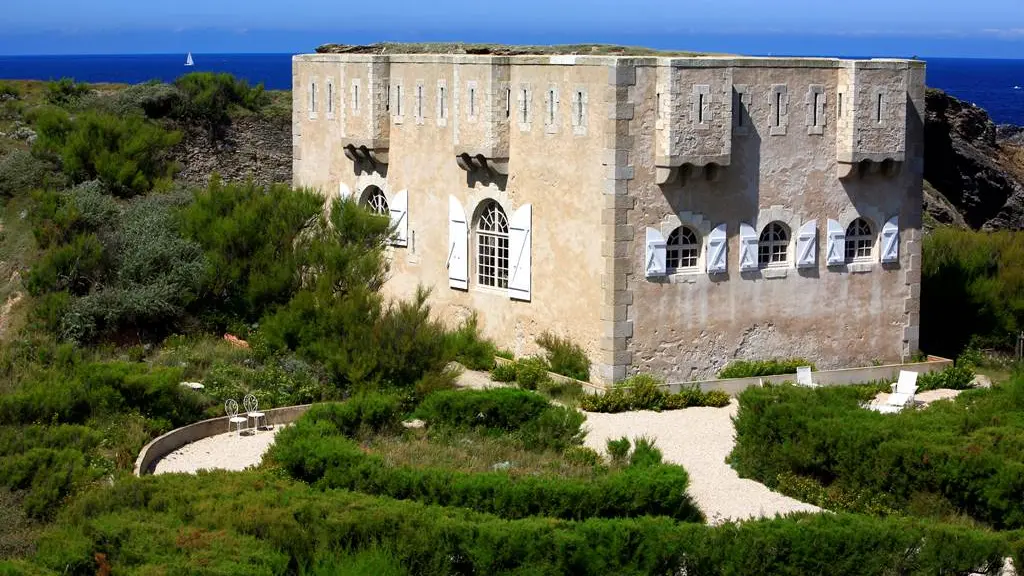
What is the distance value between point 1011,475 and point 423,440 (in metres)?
6.74

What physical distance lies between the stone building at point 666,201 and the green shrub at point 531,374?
2.19ft

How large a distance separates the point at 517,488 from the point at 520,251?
847 centimetres

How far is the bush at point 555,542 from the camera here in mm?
12781

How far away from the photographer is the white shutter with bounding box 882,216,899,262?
2306 cm

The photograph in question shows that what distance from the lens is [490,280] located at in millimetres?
23344

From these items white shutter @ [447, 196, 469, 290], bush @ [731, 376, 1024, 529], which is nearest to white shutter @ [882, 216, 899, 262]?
bush @ [731, 376, 1024, 529]

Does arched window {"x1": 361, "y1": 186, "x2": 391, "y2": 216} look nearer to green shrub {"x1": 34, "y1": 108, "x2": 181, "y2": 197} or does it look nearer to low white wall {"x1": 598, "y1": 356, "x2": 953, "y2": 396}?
green shrub {"x1": 34, "y1": 108, "x2": 181, "y2": 197}

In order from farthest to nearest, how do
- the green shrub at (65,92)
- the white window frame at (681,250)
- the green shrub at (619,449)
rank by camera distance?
the green shrub at (65,92), the white window frame at (681,250), the green shrub at (619,449)

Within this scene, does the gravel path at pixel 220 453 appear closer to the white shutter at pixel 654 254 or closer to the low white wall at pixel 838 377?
the low white wall at pixel 838 377

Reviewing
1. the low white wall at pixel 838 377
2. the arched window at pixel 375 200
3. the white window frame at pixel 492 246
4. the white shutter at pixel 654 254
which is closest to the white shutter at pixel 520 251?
the white window frame at pixel 492 246

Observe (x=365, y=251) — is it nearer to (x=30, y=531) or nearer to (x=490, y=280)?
(x=490, y=280)

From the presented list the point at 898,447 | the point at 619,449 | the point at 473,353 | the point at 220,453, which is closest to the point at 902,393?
the point at 898,447

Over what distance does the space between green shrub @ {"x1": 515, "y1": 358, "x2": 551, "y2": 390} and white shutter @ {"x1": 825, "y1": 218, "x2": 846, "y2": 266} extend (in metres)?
4.72

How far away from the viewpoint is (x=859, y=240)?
2308cm
